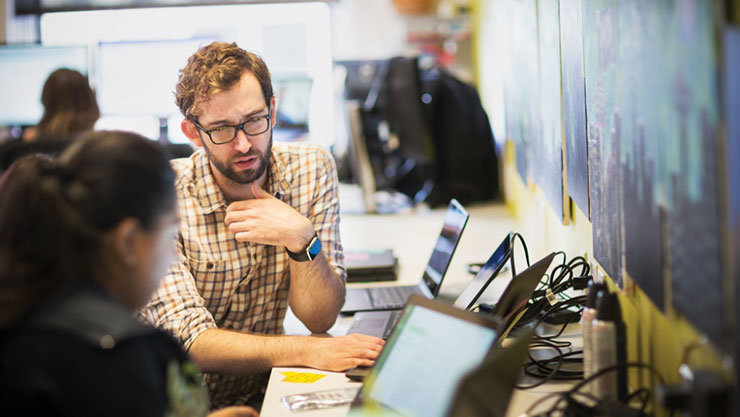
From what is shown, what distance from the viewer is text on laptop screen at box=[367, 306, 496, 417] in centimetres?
100

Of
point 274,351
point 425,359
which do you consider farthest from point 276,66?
point 425,359

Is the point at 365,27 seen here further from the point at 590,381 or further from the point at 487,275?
the point at 590,381

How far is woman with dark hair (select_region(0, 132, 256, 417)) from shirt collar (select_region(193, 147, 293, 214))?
2.62 feet

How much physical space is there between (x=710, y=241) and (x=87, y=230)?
26.0 inches

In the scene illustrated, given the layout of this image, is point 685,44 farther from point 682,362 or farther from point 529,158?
point 529,158

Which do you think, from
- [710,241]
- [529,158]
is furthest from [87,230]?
[529,158]

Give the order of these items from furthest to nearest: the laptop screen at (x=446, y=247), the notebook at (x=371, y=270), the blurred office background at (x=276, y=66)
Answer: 1. the blurred office background at (x=276, y=66)
2. the notebook at (x=371, y=270)
3. the laptop screen at (x=446, y=247)

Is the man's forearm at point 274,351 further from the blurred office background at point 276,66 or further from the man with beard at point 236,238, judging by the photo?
the blurred office background at point 276,66

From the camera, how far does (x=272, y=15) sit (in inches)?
236

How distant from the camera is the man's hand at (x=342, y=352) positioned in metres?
1.44

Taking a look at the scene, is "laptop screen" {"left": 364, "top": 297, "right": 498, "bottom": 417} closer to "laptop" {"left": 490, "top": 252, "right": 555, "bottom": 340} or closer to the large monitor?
"laptop" {"left": 490, "top": 252, "right": 555, "bottom": 340}

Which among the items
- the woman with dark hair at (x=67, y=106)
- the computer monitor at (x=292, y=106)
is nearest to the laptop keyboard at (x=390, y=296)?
the woman with dark hair at (x=67, y=106)

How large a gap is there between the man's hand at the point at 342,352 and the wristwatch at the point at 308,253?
0.82 feet

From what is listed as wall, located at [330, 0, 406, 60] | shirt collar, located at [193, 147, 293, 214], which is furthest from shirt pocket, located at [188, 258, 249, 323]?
wall, located at [330, 0, 406, 60]
